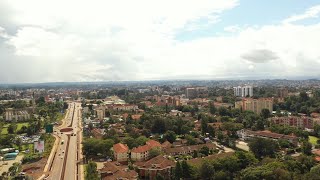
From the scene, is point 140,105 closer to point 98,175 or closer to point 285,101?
point 285,101

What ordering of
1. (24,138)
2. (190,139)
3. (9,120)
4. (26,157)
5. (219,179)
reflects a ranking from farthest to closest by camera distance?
(9,120) → (24,138) → (190,139) → (26,157) → (219,179)

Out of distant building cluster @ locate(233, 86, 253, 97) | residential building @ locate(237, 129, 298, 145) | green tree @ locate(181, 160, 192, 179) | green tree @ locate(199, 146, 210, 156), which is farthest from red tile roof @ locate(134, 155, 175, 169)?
distant building cluster @ locate(233, 86, 253, 97)

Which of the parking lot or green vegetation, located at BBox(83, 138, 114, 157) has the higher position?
green vegetation, located at BBox(83, 138, 114, 157)

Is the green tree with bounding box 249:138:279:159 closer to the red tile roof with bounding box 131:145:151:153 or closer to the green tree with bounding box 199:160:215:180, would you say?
the green tree with bounding box 199:160:215:180

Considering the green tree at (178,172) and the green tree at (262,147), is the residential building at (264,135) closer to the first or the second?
the green tree at (262,147)

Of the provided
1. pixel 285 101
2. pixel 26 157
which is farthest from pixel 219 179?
pixel 285 101
